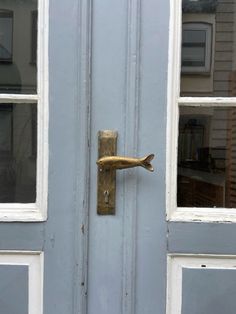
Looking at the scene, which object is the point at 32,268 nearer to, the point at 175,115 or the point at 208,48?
the point at 175,115

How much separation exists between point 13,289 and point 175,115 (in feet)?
2.74

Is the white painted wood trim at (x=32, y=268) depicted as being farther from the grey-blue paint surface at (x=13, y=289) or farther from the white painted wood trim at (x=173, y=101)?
the white painted wood trim at (x=173, y=101)

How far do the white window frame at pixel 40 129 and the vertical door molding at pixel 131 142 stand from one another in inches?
11.1

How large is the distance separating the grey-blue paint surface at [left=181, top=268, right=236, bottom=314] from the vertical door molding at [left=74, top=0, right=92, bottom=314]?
1.18 feet

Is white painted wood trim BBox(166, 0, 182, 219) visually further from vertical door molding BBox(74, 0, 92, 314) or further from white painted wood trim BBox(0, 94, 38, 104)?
white painted wood trim BBox(0, 94, 38, 104)

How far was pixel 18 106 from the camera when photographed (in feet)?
7.29

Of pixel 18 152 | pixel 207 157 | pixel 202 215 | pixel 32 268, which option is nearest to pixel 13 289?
pixel 32 268

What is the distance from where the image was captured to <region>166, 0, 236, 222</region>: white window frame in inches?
85.5

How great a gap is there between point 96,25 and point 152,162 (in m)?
0.52

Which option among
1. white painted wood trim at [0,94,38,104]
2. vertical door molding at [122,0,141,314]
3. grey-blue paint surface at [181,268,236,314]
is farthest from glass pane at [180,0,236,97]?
grey-blue paint surface at [181,268,236,314]

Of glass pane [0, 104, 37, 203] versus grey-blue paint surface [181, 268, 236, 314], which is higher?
glass pane [0, 104, 37, 203]

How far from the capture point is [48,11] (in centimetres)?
218

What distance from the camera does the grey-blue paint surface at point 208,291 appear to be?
2.18 meters

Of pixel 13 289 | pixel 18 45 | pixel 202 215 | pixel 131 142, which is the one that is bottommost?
pixel 13 289
